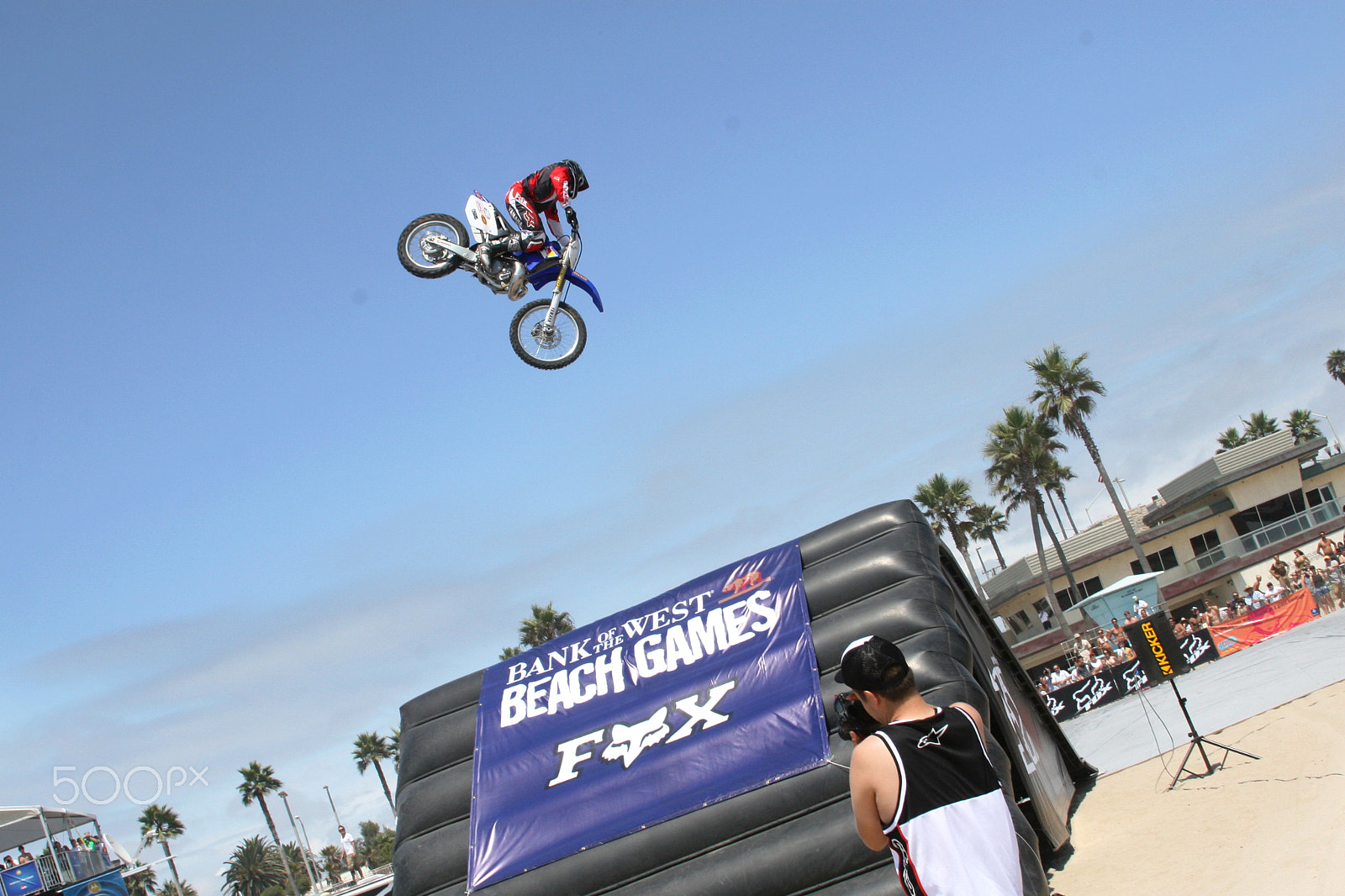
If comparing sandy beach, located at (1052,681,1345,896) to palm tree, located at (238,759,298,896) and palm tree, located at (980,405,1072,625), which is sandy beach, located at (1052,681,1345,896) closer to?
palm tree, located at (980,405,1072,625)

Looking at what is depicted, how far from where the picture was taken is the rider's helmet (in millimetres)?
8844

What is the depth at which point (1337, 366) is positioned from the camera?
7325 cm

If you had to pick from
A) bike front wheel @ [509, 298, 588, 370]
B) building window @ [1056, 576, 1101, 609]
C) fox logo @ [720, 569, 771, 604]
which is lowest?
building window @ [1056, 576, 1101, 609]

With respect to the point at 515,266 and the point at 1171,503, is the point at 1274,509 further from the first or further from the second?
the point at 515,266

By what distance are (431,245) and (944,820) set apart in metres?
8.26

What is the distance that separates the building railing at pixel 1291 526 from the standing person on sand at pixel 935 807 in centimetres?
3783

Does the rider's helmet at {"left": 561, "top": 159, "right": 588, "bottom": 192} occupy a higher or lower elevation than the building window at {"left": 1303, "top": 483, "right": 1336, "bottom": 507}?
higher

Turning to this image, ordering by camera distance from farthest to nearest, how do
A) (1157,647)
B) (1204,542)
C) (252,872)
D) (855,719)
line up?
(252,872) → (1204,542) → (1157,647) → (855,719)

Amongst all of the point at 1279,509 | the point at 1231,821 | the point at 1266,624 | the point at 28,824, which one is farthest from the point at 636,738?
the point at 1279,509

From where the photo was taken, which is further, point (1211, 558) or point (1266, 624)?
point (1211, 558)

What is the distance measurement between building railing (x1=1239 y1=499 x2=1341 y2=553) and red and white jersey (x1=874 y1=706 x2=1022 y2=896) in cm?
3783

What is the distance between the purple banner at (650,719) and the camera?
7.32m

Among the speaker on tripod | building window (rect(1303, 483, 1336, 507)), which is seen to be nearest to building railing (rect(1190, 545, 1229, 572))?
building window (rect(1303, 483, 1336, 507))

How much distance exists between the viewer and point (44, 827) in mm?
17656
